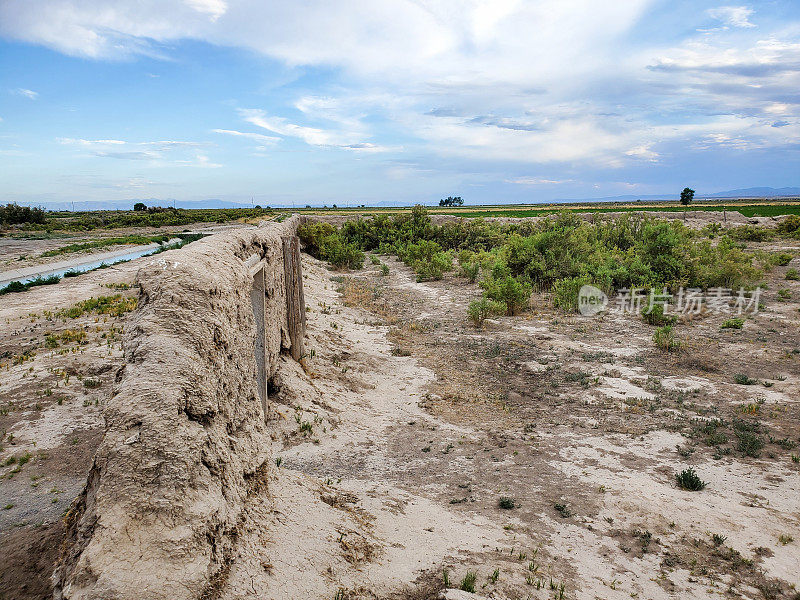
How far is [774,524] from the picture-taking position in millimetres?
5031

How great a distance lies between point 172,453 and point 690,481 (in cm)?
580

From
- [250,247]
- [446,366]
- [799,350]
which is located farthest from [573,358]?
[250,247]

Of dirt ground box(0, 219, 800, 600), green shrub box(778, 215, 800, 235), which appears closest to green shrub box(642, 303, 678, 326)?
dirt ground box(0, 219, 800, 600)

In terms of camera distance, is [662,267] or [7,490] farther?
[662,267]

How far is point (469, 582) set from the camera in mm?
3695

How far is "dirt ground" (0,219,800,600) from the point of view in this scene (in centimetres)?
390

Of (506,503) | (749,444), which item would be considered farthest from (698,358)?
(506,503)

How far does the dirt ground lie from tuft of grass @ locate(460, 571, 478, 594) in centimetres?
5

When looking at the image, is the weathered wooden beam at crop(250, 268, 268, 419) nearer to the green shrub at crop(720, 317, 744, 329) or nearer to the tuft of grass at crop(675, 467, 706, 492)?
the tuft of grass at crop(675, 467, 706, 492)

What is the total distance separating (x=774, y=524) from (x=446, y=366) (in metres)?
6.19

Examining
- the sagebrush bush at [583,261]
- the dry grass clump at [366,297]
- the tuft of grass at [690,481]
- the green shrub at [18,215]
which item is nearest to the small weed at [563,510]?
the tuft of grass at [690,481]

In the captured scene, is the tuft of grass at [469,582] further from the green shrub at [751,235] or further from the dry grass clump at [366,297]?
the green shrub at [751,235]

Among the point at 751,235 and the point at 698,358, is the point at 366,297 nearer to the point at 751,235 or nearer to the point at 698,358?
the point at 698,358

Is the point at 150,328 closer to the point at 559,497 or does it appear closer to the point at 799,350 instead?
the point at 559,497
